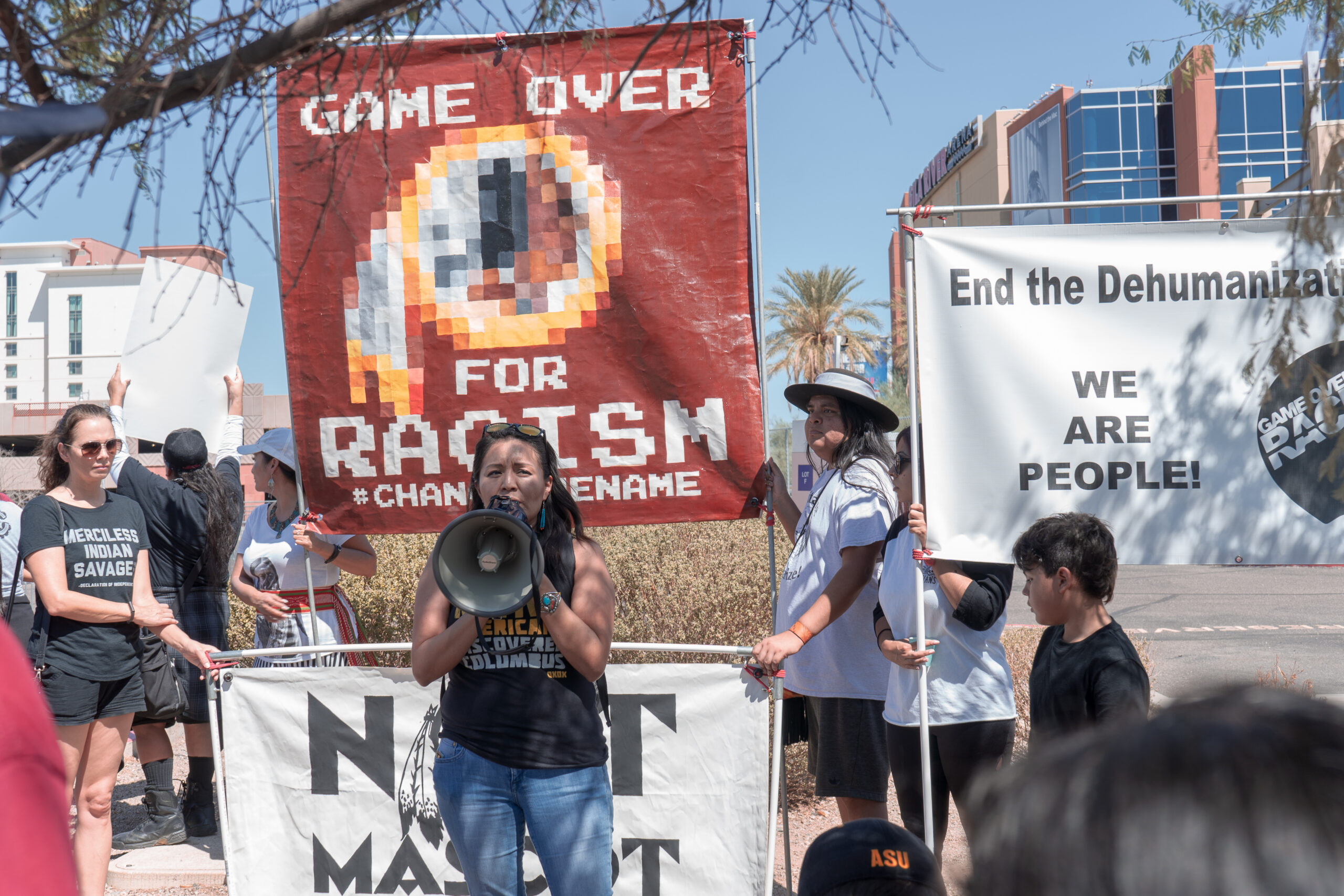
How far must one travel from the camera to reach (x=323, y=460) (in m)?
4.15

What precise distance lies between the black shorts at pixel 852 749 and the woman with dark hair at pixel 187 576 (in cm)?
321

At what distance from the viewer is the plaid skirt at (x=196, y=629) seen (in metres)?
5.31

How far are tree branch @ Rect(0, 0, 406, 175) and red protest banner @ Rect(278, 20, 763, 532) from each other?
5.39 ft

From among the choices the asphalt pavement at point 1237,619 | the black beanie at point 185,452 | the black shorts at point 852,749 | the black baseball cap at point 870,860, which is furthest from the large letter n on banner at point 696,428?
the asphalt pavement at point 1237,619

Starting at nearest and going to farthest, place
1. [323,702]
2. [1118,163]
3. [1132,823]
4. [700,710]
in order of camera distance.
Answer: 1. [1132,823]
2. [700,710]
3. [323,702]
4. [1118,163]

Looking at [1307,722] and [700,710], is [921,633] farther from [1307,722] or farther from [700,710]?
[1307,722]

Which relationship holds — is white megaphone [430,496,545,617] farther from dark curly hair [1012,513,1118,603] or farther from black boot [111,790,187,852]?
black boot [111,790,187,852]

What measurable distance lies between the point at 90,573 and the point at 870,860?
3.98 meters

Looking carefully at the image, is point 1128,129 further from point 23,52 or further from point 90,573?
point 23,52

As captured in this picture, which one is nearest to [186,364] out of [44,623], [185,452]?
[185,452]

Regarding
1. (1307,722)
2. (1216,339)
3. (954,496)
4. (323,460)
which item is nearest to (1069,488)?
(954,496)

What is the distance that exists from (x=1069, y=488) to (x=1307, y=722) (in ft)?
9.95

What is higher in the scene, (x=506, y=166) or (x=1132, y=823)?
(x=506, y=166)

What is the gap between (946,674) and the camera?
361 centimetres
